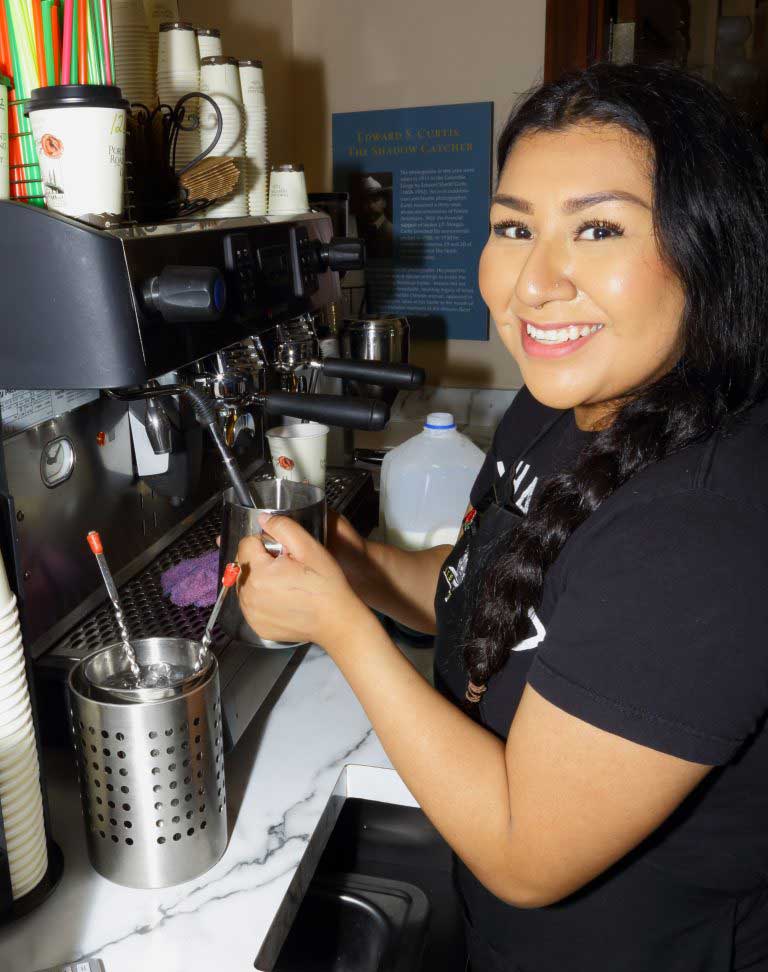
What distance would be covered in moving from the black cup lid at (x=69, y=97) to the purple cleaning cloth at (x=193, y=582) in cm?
51

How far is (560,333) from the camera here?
0.71 meters

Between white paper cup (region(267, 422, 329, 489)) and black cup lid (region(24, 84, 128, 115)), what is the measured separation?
0.63 metres

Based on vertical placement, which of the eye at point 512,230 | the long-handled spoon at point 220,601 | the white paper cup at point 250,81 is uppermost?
the white paper cup at point 250,81

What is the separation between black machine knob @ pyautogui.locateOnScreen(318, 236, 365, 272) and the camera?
1195 millimetres

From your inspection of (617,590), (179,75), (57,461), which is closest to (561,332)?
(617,590)

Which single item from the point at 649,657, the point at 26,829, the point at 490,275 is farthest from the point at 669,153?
the point at 26,829

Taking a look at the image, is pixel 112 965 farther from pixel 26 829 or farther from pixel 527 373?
pixel 527 373

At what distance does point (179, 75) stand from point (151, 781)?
0.84 m

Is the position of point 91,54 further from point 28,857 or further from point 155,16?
point 28,857

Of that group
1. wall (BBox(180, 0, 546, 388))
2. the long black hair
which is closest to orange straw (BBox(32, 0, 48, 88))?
the long black hair

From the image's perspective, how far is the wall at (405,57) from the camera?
2.06 metres

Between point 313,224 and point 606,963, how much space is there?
3.00 feet

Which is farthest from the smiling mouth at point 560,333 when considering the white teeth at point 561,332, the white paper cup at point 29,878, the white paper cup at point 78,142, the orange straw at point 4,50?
the white paper cup at point 29,878

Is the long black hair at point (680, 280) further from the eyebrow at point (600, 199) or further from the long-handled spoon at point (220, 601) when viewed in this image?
the long-handled spoon at point (220, 601)
